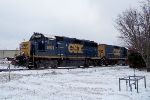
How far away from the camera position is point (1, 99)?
7.63m

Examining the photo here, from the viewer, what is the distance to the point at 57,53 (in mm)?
26531

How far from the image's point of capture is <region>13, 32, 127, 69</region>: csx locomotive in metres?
23.6

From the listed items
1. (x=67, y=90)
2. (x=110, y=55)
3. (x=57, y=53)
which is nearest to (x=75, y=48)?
(x=57, y=53)

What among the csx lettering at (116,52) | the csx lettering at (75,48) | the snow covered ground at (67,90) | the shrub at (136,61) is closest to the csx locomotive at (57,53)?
the csx lettering at (75,48)

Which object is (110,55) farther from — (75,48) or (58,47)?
(58,47)

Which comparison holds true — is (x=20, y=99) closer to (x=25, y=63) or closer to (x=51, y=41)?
(x=25, y=63)

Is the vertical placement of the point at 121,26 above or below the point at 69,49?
above

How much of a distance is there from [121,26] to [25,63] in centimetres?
1313

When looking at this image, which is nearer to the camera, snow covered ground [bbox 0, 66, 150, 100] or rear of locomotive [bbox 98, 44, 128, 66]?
snow covered ground [bbox 0, 66, 150, 100]

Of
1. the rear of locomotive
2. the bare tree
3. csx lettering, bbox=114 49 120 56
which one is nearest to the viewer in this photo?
the bare tree

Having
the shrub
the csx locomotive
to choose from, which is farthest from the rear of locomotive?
the shrub

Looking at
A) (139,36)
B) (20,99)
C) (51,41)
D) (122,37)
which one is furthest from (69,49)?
(20,99)

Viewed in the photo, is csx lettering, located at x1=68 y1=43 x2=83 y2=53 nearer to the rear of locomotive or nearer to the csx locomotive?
the csx locomotive

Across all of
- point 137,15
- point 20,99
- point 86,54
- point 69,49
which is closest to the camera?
point 20,99
